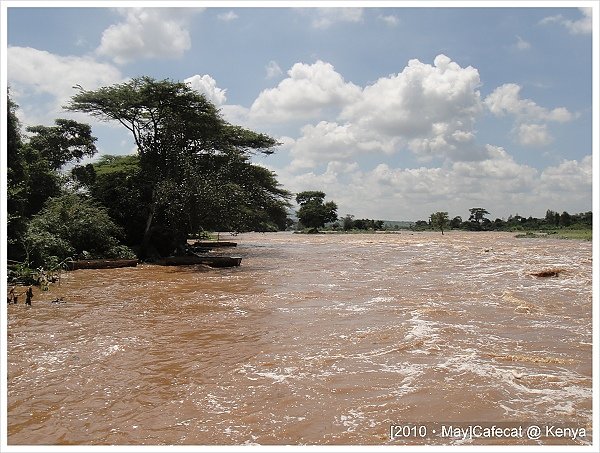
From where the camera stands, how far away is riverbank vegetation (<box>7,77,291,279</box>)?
667 inches

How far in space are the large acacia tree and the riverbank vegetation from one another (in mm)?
43

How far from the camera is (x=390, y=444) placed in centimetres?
348

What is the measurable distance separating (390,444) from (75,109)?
2139 centimetres

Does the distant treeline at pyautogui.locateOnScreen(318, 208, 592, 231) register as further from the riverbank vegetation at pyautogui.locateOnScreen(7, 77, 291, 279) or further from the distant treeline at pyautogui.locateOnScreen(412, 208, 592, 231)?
the riverbank vegetation at pyautogui.locateOnScreen(7, 77, 291, 279)

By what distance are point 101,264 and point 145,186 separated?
5.06m

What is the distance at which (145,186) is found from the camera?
20.1m

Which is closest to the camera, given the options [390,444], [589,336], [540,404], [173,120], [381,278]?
[390,444]

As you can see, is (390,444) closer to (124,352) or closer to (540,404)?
(540,404)

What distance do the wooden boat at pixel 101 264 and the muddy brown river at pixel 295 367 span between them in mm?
5446

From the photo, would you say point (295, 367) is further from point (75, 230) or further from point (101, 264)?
point (75, 230)

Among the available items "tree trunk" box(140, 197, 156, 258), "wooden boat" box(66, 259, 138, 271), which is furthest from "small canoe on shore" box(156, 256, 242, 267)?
"tree trunk" box(140, 197, 156, 258)

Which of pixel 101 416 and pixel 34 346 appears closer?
pixel 101 416

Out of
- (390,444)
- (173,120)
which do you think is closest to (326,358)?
(390,444)

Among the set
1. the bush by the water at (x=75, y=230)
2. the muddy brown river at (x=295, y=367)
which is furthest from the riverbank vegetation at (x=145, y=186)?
the muddy brown river at (x=295, y=367)
